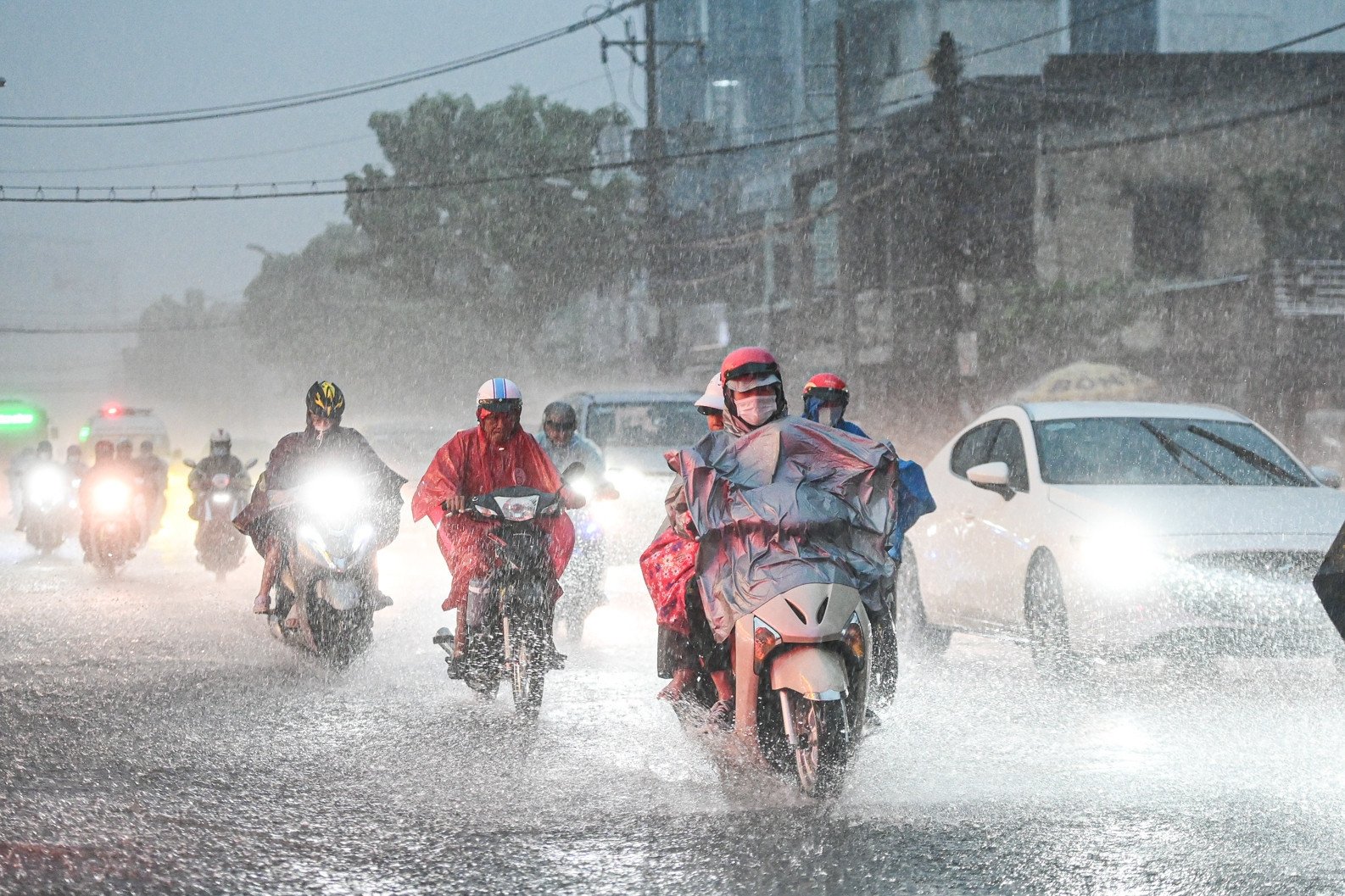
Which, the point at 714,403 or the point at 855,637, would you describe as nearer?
the point at 855,637

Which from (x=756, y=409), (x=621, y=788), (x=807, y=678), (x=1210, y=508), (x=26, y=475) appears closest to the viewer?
(x=807, y=678)

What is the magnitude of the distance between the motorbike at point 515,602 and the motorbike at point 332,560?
4.06 feet

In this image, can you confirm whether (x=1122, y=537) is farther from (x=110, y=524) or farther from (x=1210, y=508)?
(x=110, y=524)

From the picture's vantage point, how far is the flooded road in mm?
4945

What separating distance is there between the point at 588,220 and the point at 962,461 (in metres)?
44.8

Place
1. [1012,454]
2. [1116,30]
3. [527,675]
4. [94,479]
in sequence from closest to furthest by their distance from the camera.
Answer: [527,675] < [1012,454] < [94,479] < [1116,30]

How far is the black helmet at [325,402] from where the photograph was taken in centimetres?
990

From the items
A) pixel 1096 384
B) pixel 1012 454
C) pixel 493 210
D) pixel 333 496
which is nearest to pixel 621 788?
pixel 333 496

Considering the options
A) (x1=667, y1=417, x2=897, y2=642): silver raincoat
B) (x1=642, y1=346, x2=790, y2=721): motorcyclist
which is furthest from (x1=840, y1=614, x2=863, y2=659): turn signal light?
(x1=642, y1=346, x2=790, y2=721): motorcyclist

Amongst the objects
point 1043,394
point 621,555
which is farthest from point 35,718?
point 1043,394

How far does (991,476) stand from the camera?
957 cm

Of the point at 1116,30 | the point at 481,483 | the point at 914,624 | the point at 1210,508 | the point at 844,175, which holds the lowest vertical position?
the point at 914,624

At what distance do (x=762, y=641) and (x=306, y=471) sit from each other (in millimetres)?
4600

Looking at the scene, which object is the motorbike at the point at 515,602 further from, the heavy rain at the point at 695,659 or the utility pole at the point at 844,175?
the utility pole at the point at 844,175
